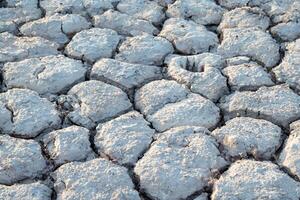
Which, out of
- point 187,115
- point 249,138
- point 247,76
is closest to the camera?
point 249,138

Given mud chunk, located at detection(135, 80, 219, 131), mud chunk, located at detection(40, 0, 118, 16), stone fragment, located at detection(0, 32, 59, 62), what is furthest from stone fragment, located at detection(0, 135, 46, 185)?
mud chunk, located at detection(40, 0, 118, 16)

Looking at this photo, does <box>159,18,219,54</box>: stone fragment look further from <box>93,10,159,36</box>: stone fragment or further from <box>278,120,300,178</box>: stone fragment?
<box>278,120,300,178</box>: stone fragment

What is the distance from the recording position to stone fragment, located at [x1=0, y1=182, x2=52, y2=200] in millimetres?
1525

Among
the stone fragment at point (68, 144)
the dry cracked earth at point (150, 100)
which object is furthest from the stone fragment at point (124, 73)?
the stone fragment at point (68, 144)

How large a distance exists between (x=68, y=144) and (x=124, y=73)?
0.41 metres

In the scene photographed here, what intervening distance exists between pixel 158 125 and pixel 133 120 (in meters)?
0.09

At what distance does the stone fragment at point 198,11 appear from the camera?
7.61 feet

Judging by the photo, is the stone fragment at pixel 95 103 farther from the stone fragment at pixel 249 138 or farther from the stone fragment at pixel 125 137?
the stone fragment at pixel 249 138

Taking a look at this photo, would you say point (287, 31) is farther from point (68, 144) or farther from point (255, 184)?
point (68, 144)

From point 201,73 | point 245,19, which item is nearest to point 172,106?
point 201,73

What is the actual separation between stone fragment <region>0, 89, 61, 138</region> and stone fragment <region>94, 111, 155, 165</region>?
0.18 metres

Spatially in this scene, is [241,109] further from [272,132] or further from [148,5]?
[148,5]

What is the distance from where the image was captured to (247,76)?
76.7 inches

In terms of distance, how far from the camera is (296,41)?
2137 mm
